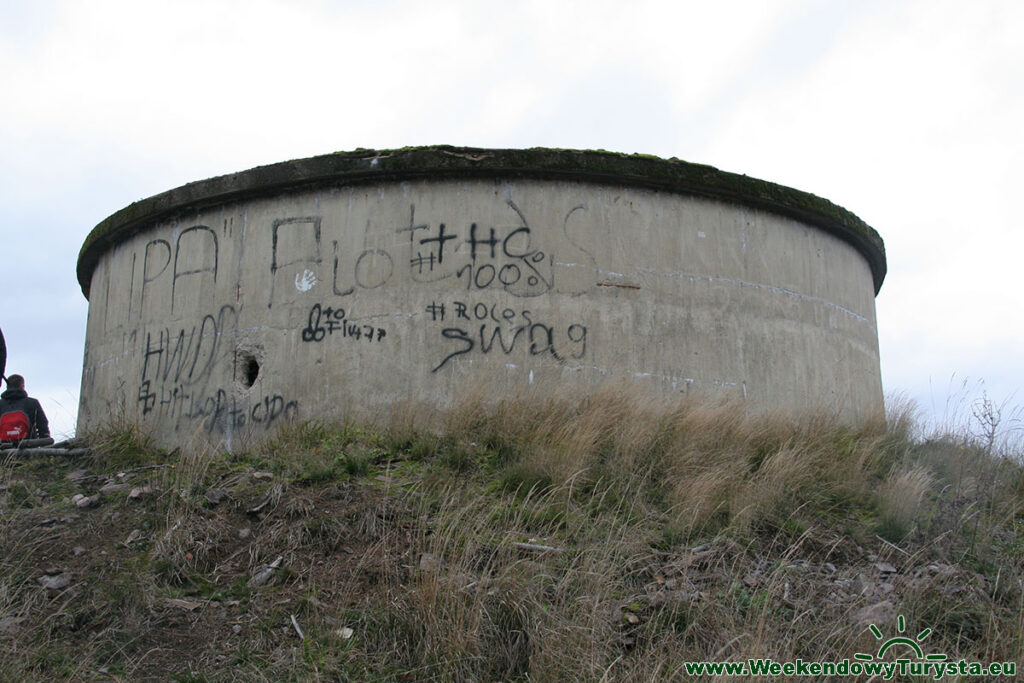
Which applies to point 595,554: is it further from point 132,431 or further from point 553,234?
point 132,431

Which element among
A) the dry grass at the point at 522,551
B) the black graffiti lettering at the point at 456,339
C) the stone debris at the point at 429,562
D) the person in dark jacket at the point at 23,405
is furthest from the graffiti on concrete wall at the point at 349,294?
the stone debris at the point at 429,562

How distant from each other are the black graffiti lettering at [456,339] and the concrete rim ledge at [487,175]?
140cm

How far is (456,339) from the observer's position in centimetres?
784

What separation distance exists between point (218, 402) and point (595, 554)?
4.42 meters

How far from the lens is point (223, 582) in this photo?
5.34m

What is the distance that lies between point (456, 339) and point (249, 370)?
1963 mm

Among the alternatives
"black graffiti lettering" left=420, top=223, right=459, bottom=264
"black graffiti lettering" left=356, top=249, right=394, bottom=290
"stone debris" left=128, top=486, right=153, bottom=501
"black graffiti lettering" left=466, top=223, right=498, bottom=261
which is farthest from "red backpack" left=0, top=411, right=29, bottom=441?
"black graffiti lettering" left=466, top=223, right=498, bottom=261

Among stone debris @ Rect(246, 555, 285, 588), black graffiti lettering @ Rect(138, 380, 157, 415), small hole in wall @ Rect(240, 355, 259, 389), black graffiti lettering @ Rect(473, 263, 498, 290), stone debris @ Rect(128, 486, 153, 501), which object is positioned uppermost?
black graffiti lettering @ Rect(473, 263, 498, 290)

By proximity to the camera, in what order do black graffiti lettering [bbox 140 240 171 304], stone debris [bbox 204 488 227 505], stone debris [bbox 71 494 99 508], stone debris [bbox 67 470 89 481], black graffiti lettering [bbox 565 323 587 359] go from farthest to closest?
black graffiti lettering [bbox 140 240 171 304] < black graffiti lettering [bbox 565 323 587 359] < stone debris [bbox 67 470 89 481] < stone debris [bbox 71 494 99 508] < stone debris [bbox 204 488 227 505]

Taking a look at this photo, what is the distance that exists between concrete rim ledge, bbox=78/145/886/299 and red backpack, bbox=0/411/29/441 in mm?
2240

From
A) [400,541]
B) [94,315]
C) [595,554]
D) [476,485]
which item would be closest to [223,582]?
[400,541]

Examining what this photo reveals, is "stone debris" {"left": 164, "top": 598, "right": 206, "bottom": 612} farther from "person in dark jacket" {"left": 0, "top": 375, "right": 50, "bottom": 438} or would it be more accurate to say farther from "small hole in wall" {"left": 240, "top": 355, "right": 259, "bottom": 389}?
"person in dark jacket" {"left": 0, "top": 375, "right": 50, "bottom": 438}

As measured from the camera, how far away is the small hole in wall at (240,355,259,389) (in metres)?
8.26

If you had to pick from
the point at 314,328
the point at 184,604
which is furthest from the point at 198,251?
the point at 184,604
